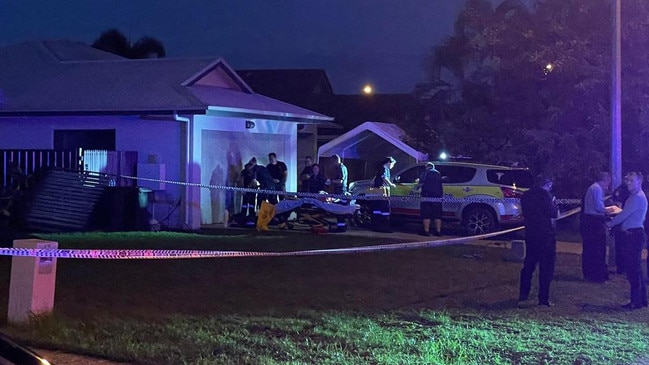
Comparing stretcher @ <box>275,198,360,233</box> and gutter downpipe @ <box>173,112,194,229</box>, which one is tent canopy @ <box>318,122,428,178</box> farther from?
gutter downpipe @ <box>173,112,194,229</box>

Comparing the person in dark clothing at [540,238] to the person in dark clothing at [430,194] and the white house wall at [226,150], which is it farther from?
the white house wall at [226,150]

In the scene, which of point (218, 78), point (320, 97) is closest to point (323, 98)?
point (320, 97)

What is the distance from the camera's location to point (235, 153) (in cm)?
2056

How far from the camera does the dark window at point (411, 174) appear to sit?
19672mm

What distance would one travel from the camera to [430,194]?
17.7 m

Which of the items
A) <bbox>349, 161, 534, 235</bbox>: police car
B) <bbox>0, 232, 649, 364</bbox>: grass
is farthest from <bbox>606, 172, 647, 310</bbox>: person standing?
<bbox>349, 161, 534, 235</bbox>: police car

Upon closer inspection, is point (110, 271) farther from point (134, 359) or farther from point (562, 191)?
point (562, 191)

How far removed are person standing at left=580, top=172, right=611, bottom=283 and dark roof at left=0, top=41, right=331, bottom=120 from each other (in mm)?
9149

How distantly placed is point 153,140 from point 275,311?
10775 millimetres

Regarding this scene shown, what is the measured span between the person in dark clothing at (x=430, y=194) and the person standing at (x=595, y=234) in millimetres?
5581

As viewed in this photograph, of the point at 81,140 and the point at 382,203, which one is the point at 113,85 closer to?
the point at 81,140

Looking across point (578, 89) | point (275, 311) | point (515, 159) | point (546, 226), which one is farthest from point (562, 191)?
point (275, 311)

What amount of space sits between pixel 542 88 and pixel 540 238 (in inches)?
520

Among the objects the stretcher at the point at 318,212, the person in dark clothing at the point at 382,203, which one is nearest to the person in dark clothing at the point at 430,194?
the person in dark clothing at the point at 382,203
